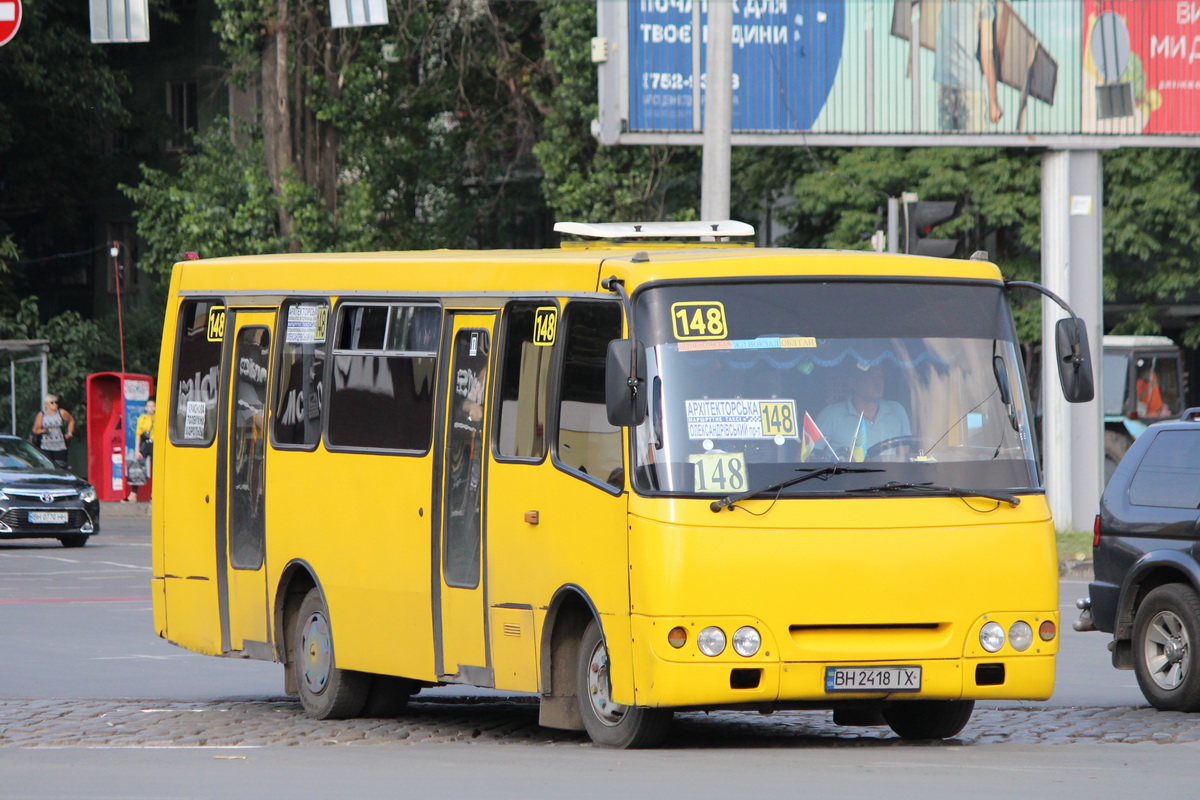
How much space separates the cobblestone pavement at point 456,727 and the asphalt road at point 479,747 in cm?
2

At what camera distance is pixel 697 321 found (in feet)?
31.4

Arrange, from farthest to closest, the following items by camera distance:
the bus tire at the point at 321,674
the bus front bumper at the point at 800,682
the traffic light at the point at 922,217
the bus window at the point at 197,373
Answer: the traffic light at the point at 922,217, the bus window at the point at 197,373, the bus tire at the point at 321,674, the bus front bumper at the point at 800,682

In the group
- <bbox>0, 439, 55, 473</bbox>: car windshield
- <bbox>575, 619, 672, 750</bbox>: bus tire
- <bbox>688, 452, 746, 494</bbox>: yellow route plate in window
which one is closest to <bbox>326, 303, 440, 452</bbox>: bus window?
<bbox>575, 619, 672, 750</bbox>: bus tire

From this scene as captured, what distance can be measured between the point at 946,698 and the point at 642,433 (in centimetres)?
184

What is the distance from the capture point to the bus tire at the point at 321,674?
1153 cm

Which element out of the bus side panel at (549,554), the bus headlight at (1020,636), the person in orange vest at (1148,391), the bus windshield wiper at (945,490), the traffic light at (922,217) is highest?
the traffic light at (922,217)

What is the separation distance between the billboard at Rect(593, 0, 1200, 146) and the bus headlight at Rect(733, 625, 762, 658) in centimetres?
1630

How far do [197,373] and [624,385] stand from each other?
4.53 meters

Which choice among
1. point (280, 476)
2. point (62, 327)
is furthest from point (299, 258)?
point (62, 327)

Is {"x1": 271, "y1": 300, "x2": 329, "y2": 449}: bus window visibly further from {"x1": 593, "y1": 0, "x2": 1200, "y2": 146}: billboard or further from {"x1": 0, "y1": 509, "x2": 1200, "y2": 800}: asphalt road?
{"x1": 593, "y1": 0, "x2": 1200, "y2": 146}: billboard

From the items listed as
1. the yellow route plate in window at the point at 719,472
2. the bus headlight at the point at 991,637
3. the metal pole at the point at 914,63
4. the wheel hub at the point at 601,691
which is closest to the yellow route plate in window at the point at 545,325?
the yellow route plate in window at the point at 719,472

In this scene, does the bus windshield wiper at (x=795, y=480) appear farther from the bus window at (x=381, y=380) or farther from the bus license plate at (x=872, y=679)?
the bus window at (x=381, y=380)

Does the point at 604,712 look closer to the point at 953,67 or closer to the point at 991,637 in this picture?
the point at 991,637

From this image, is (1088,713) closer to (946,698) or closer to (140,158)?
(946,698)
